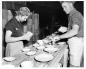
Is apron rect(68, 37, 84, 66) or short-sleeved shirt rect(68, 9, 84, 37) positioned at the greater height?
short-sleeved shirt rect(68, 9, 84, 37)

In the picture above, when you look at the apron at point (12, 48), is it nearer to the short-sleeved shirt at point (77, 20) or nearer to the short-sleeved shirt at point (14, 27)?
the short-sleeved shirt at point (14, 27)

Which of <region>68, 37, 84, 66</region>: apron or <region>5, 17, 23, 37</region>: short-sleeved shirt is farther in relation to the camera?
<region>68, 37, 84, 66</region>: apron

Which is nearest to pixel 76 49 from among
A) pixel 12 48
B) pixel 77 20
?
pixel 77 20

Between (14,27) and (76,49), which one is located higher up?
(14,27)

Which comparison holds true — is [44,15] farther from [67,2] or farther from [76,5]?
[67,2]

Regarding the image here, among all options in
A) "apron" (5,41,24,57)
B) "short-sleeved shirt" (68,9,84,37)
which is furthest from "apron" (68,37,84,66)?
"apron" (5,41,24,57)

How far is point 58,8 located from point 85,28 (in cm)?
438

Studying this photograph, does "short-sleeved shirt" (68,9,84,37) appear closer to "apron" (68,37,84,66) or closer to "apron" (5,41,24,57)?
"apron" (68,37,84,66)

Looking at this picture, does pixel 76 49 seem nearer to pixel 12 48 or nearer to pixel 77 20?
pixel 77 20

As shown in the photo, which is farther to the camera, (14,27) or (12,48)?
(12,48)

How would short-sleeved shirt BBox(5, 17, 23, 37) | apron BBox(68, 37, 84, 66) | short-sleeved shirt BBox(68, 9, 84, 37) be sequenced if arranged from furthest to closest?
apron BBox(68, 37, 84, 66)
short-sleeved shirt BBox(68, 9, 84, 37)
short-sleeved shirt BBox(5, 17, 23, 37)

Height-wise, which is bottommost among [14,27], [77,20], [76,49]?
[76,49]

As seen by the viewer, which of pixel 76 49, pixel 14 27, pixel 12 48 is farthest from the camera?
pixel 76 49

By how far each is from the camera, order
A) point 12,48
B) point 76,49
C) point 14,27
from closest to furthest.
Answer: point 14,27
point 12,48
point 76,49
